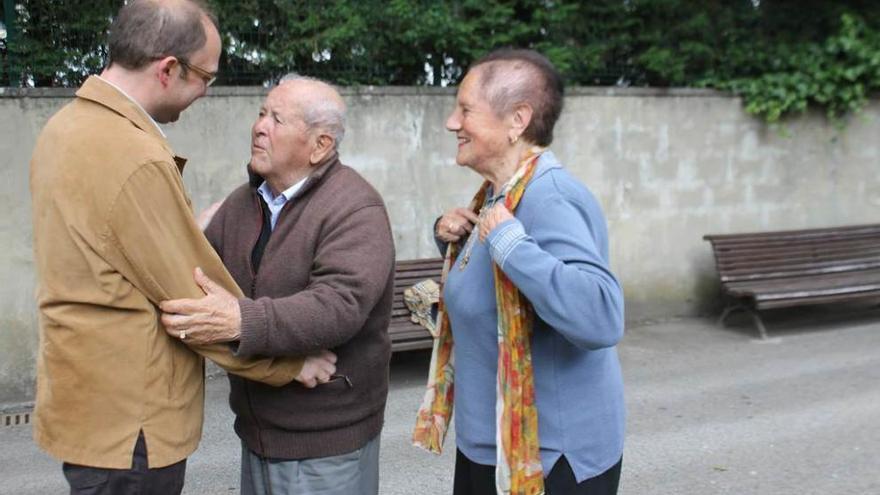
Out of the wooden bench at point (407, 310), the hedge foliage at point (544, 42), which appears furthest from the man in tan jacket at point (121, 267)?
the hedge foliage at point (544, 42)

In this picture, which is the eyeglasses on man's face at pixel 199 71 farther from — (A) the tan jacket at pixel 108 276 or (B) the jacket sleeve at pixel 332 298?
(B) the jacket sleeve at pixel 332 298

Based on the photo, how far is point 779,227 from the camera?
27.5ft

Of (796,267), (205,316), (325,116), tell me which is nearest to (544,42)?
(796,267)

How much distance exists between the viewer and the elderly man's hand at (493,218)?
A: 6.82 ft

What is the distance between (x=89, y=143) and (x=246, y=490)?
42.9 inches

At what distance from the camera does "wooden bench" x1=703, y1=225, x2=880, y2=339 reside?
731cm

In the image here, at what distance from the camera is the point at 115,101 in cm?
199

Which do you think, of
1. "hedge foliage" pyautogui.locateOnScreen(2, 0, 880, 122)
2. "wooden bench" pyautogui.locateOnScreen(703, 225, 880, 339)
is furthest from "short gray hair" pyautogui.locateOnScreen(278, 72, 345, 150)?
"wooden bench" pyautogui.locateOnScreen(703, 225, 880, 339)

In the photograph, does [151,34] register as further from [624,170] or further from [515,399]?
[624,170]

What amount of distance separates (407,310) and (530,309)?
435 centimetres

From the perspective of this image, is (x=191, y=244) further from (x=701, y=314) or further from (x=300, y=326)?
(x=701, y=314)

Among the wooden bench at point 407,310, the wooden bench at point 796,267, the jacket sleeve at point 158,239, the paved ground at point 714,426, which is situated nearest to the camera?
the jacket sleeve at point 158,239

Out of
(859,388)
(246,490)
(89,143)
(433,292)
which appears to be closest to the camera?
(89,143)

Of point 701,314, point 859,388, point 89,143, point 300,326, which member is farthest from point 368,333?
point 701,314
